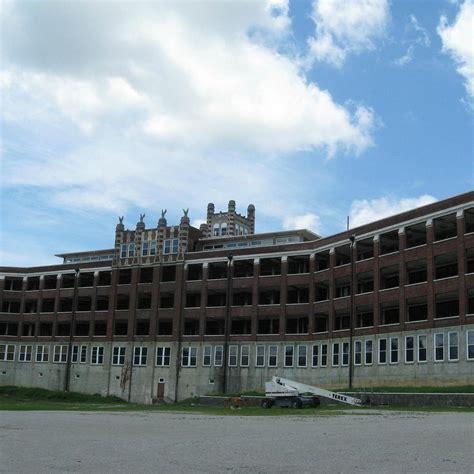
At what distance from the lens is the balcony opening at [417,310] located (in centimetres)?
6059

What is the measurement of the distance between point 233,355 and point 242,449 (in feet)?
185

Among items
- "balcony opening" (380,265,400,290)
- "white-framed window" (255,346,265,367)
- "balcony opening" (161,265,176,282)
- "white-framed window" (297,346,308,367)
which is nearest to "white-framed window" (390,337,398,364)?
"balcony opening" (380,265,400,290)

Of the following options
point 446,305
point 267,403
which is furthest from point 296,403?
point 446,305

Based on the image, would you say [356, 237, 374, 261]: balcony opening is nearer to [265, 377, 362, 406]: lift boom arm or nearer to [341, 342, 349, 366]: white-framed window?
[341, 342, 349, 366]: white-framed window

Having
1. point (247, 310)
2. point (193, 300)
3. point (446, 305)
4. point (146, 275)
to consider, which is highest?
point (146, 275)

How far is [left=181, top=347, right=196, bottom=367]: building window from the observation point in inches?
3019

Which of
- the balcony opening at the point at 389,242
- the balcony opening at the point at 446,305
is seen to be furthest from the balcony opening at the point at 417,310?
the balcony opening at the point at 389,242

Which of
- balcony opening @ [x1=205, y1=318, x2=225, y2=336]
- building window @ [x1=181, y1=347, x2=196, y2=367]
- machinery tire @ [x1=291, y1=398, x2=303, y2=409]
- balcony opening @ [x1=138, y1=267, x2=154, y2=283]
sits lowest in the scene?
machinery tire @ [x1=291, y1=398, x2=303, y2=409]

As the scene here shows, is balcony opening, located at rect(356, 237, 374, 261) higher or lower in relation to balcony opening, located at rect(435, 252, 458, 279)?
higher

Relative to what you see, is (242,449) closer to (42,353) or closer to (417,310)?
(417,310)

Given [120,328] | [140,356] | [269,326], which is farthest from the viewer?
[120,328]

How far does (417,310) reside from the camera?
6241cm

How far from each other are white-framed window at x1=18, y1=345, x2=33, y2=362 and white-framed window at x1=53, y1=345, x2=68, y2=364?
14.7 ft

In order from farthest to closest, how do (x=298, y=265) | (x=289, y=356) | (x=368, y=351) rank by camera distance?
(x=298, y=265)
(x=289, y=356)
(x=368, y=351)
